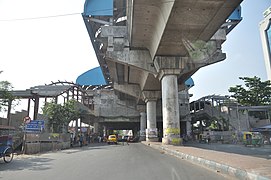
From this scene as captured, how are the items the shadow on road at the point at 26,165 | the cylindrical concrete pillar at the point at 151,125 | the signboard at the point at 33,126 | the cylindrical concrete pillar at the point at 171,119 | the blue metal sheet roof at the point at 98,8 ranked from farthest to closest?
1. the cylindrical concrete pillar at the point at 151,125
2. the blue metal sheet roof at the point at 98,8
3. the cylindrical concrete pillar at the point at 171,119
4. the signboard at the point at 33,126
5. the shadow on road at the point at 26,165

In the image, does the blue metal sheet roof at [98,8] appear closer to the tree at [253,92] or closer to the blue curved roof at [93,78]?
the tree at [253,92]

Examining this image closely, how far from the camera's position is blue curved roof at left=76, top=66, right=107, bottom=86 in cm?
5709

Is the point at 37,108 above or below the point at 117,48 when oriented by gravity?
below

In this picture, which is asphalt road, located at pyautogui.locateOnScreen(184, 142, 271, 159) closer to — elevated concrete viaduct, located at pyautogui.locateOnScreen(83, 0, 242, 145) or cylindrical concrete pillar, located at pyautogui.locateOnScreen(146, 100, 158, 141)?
elevated concrete viaduct, located at pyautogui.locateOnScreen(83, 0, 242, 145)

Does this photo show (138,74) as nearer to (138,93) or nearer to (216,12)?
(138,93)

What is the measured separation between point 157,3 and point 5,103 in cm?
2106

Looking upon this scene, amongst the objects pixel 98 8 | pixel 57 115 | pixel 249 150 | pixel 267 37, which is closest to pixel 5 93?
pixel 57 115

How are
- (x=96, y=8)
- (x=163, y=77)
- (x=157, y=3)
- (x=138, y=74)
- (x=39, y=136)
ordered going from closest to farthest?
1. (x=157, y=3)
2. (x=39, y=136)
3. (x=163, y=77)
4. (x=96, y=8)
5. (x=138, y=74)

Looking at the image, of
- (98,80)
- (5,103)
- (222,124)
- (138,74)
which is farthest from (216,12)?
(98,80)

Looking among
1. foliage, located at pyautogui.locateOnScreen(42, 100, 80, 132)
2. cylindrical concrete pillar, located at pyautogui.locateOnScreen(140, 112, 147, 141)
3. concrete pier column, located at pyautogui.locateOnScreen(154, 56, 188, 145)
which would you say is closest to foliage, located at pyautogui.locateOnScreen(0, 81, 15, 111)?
foliage, located at pyautogui.locateOnScreen(42, 100, 80, 132)

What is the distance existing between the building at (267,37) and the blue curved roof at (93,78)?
1424 inches

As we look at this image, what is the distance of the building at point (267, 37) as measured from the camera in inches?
1710

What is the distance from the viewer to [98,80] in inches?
2254

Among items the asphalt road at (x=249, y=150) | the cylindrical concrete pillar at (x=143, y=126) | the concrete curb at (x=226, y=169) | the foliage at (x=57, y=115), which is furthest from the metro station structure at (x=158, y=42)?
the cylindrical concrete pillar at (x=143, y=126)
